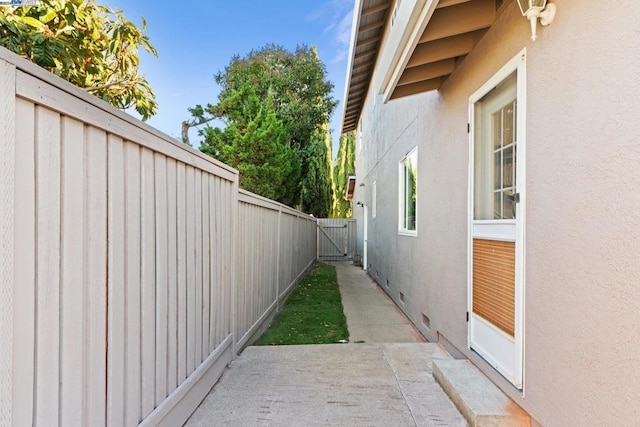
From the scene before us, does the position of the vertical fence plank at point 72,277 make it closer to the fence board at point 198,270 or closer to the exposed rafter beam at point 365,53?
the fence board at point 198,270

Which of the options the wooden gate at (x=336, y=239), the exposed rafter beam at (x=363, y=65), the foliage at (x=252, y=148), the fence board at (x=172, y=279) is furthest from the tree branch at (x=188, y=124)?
the fence board at (x=172, y=279)

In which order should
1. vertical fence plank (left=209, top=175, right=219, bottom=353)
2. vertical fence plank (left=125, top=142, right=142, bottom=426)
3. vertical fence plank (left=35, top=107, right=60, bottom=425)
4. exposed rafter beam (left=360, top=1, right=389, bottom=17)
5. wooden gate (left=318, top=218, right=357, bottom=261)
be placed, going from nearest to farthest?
vertical fence plank (left=35, top=107, right=60, bottom=425) → vertical fence plank (left=125, top=142, right=142, bottom=426) → vertical fence plank (left=209, top=175, right=219, bottom=353) → exposed rafter beam (left=360, top=1, right=389, bottom=17) → wooden gate (left=318, top=218, right=357, bottom=261)

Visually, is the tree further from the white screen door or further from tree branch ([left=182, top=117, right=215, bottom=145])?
tree branch ([left=182, top=117, right=215, bottom=145])

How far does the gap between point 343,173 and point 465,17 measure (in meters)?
21.3

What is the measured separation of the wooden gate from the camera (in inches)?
631

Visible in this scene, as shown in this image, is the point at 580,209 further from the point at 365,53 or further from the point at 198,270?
the point at 365,53

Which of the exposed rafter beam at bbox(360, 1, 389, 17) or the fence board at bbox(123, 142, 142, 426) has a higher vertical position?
the exposed rafter beam at bbox(360, 1, 389, 17)

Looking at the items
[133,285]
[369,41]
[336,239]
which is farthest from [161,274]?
[336,239]

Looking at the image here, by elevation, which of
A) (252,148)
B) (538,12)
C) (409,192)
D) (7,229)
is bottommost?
(7,229)

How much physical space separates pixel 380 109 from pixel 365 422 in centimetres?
779

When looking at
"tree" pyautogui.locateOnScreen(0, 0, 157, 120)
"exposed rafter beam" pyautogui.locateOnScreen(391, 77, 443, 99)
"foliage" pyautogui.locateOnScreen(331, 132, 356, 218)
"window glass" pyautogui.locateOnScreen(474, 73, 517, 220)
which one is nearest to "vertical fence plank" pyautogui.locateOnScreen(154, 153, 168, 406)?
"tree" pyautogui.locateOnScreen(0, 0, 157, 120)

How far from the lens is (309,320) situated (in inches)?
224

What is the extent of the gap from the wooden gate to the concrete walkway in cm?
1208

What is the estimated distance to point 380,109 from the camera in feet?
29.5
